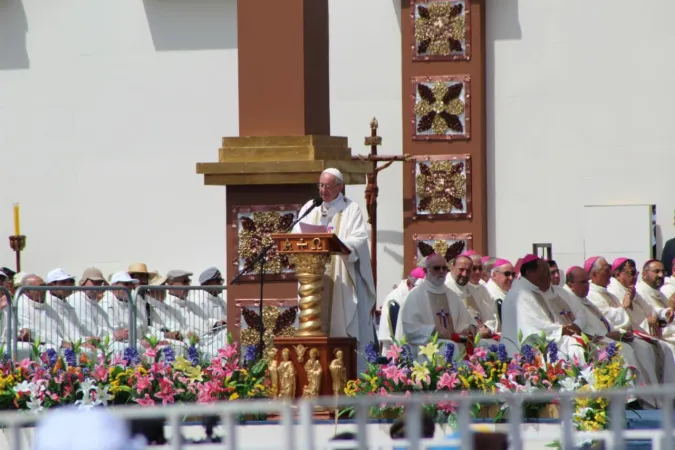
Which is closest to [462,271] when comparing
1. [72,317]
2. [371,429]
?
[72,317]

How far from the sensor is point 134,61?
1925 centimetres

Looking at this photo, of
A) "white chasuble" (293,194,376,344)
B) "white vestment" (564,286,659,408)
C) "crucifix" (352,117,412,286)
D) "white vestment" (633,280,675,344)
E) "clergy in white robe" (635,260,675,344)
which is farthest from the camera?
"crucifix" (352,117,412,286)

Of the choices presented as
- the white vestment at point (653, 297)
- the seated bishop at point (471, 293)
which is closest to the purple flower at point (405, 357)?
the seated bishop at point (471, 293)

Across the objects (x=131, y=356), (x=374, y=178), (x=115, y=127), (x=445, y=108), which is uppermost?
(x=445, y=108)

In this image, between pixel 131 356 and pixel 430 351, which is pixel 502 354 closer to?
pixel 430 351

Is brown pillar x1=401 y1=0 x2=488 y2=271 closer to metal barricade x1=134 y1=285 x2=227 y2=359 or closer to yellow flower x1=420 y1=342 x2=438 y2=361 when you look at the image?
metal barricade x1=134 y1=285 x2=227 y2=359

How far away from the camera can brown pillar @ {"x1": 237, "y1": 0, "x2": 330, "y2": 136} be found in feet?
40.6

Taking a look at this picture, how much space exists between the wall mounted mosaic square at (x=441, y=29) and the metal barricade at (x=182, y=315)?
621 centimetres

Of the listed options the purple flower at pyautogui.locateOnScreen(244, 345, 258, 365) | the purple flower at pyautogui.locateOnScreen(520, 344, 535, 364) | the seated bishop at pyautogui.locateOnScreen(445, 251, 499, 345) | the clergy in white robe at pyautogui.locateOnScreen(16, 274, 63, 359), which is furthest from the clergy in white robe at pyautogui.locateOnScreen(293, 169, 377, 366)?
the seated bishop at pyautogui.locateOnScreen(445, 251, 499, 345)

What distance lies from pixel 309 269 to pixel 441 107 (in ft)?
25.3

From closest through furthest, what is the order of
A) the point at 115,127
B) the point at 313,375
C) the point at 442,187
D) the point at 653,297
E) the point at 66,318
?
the point at 313,375 → the point at 66,318 → the point at 653,297 → the point at 442,187 → the point at 115,127

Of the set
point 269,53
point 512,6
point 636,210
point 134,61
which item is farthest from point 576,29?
point 269,53

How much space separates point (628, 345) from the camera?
13242 mm

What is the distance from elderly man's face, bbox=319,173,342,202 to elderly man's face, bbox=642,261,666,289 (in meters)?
5.05
